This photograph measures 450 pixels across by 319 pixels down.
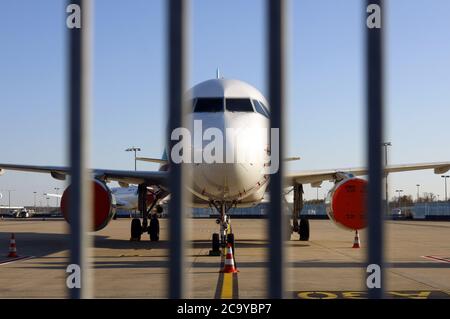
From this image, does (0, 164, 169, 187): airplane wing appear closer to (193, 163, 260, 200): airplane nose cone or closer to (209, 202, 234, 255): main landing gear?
(209, 202, 234, 255): main landing gear

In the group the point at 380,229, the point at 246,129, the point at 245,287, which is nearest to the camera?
the point at 380,229

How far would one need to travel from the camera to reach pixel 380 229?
2.45 m

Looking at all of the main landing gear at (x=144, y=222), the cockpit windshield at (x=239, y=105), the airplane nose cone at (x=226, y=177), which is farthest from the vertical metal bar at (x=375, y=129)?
the main landing gear at (x=144, y=222)

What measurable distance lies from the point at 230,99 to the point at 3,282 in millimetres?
7561

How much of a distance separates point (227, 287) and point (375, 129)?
6.78m

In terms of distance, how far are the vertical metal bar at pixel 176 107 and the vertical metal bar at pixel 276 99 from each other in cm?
37

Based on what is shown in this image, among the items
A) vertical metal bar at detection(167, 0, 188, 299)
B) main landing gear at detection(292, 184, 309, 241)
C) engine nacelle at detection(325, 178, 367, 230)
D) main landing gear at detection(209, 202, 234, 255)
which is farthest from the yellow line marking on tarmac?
main landing gear at detection(292, 184, 309, 241)

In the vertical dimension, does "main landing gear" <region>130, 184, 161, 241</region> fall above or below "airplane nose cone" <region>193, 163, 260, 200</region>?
below

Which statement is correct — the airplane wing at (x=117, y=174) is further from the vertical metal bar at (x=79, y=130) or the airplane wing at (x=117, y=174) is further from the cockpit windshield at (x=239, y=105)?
the vertical metal bar at (x=79, y=130)

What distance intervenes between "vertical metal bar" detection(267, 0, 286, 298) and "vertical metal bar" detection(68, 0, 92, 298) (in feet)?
2.67

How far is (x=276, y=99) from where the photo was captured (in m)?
2.46

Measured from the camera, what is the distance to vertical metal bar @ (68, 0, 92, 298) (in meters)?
2.51
